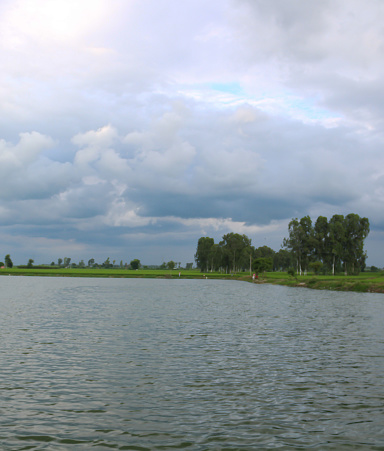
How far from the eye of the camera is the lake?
1376 cm

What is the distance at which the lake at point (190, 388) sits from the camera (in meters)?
13.8

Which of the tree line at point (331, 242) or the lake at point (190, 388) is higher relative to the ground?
the tree line at point (331, 242)

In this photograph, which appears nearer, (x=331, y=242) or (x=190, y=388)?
(x=190, y=388)

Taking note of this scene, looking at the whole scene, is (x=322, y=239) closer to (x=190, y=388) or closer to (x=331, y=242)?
(x=331, y=242)

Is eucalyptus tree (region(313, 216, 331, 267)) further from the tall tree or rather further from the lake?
the lake

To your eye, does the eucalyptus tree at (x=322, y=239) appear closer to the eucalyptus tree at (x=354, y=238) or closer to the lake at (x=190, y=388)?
the eucalyptus tree at (x=354, y=238)

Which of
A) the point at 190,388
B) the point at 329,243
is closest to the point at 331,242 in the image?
the point at 329,243

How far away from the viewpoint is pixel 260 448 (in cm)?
1286

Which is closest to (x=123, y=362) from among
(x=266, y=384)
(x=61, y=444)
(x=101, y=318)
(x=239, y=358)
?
(x=239, y=358)

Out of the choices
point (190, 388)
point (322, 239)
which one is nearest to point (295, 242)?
point (322, 239)

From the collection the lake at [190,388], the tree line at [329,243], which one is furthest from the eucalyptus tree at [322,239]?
the lake at [190,388]

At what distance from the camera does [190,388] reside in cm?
1936

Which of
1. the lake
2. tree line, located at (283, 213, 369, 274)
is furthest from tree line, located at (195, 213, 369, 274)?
the lake

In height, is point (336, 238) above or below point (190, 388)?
above
